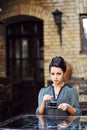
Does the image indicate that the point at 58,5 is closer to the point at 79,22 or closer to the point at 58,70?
the point at 79,22

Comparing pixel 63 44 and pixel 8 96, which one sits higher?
pixel 63 44

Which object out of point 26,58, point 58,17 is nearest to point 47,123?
point 58,17

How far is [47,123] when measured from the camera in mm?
3010

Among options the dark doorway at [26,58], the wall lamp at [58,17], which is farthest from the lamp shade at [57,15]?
the dark doorway at [26,58]

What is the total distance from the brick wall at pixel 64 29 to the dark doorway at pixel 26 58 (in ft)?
2.69

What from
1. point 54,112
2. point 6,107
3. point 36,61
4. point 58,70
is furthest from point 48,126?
point 36,61

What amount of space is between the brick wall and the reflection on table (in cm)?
531

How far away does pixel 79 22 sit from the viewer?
8758 mm

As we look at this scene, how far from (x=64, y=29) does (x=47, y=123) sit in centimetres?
585

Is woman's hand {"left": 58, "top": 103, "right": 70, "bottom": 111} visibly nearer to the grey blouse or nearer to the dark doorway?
the grey blouse

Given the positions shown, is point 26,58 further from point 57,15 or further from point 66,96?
point 66,96

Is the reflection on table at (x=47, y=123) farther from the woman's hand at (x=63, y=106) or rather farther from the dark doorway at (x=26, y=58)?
the dark doorway at (x=26, y=58)

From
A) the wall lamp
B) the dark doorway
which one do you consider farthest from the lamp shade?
the dark doorway

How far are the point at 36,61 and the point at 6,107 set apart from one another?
71.3 inches
